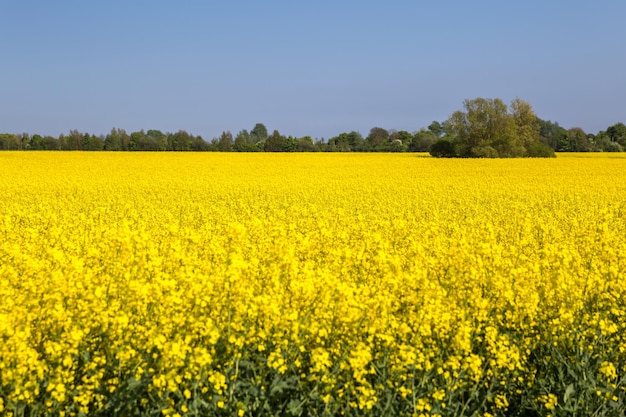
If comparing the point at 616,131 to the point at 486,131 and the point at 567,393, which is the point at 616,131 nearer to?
the point at 486,131

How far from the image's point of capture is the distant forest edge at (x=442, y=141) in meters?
56.0

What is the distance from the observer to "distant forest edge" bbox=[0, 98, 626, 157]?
56031 mm

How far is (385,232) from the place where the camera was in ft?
38.8

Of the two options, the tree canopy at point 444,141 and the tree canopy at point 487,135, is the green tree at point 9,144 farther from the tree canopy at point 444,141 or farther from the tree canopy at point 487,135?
the tree canopy at point 487,135

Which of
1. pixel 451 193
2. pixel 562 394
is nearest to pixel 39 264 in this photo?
pixel 562 394

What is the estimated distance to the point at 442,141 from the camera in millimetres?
59062

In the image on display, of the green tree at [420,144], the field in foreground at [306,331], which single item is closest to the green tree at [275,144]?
the green tree at [420,144]

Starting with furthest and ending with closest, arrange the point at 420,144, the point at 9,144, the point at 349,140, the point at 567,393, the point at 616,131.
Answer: the point at 616,131
the point at 349,140
the point at 420,144
the point at 9,144
the point at 567,393

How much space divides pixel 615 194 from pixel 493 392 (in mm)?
19904

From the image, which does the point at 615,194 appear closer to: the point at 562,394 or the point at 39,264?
the point at 562,394

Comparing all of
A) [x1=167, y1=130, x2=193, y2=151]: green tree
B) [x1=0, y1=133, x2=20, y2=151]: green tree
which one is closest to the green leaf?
[x1=167, y1=130, x2=193, y2=151]: green tree

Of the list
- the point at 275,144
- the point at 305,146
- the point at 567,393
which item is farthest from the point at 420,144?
the point at 567,393

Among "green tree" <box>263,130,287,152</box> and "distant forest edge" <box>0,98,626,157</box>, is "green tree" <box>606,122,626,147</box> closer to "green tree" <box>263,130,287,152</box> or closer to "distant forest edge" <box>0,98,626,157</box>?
"distant forest edge" <box>0,98,626,157</box>

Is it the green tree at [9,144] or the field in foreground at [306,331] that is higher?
the green tree at [9,144]
